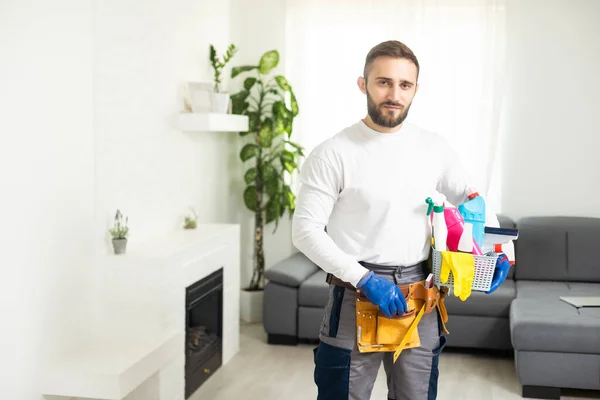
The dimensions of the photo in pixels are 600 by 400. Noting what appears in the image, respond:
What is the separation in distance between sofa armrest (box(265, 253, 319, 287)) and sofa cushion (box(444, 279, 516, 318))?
0.93 metres

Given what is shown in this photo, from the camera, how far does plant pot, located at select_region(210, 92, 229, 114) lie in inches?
186

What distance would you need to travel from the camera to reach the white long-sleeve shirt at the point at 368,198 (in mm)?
2391

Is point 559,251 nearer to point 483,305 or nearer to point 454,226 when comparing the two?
point 483,305

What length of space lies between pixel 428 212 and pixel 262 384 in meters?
2.18

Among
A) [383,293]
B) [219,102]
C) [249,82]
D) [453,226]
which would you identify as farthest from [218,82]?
[383,293]

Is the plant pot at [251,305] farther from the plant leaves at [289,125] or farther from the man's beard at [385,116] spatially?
the man's beard at [385,116]

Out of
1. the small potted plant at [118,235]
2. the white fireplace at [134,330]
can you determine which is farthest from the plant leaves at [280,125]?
the small potted plant at [118,235]

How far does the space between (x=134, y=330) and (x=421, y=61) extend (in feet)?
9.35

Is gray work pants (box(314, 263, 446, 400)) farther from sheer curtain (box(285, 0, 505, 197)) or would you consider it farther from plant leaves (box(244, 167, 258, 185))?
sheer curtain (box(285, 0, 505, 197))

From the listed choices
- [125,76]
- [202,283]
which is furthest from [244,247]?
[125,76]

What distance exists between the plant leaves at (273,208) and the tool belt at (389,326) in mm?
2995

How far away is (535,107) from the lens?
5352 millimetres

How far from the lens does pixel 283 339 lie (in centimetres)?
499

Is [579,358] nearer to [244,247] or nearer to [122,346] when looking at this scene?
[122,346]
